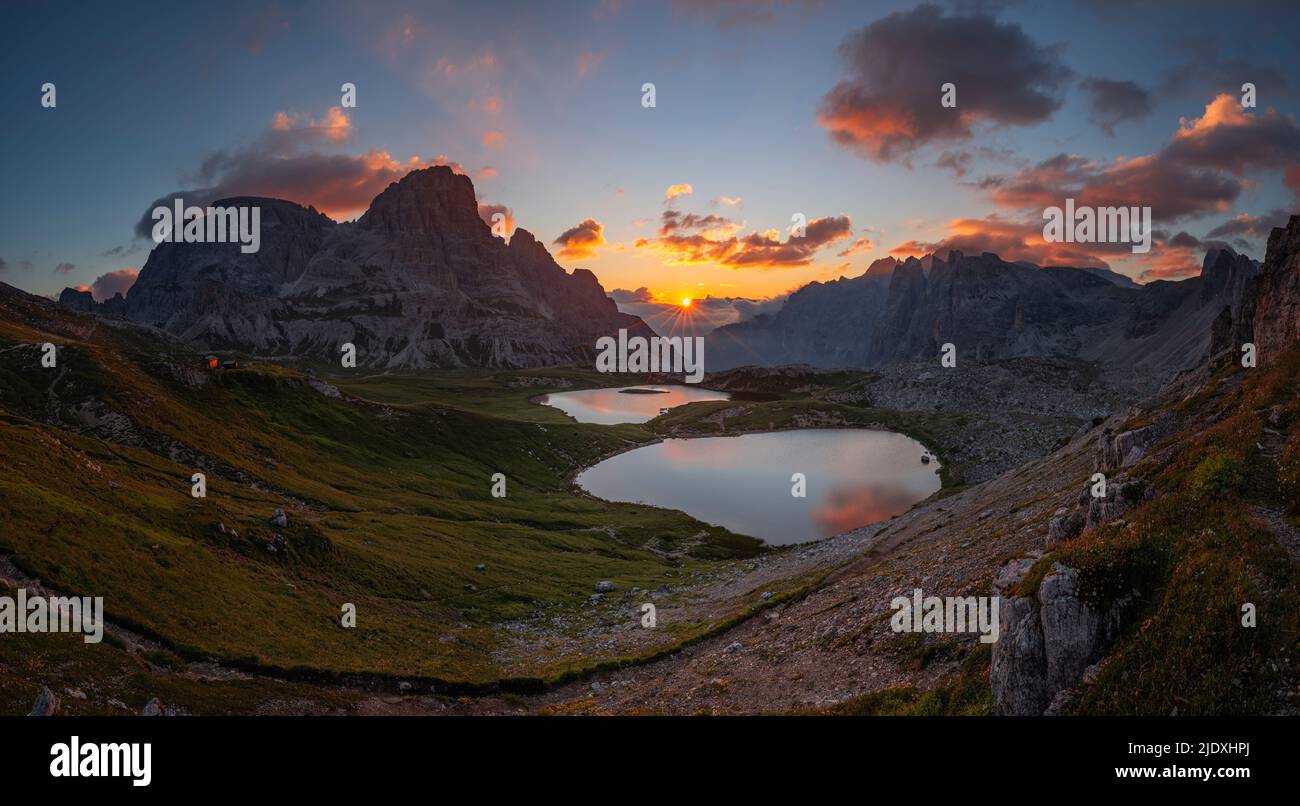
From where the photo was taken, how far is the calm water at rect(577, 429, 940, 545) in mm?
101188

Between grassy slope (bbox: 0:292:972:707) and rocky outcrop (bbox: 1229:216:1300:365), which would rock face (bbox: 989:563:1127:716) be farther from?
grassy slope (bbox: 0:292:972:707)

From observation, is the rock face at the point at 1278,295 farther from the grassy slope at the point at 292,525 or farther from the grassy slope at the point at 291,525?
the grassy slope at the point at 292,525

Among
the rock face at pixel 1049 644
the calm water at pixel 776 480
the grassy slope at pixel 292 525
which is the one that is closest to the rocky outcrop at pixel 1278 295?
the rock face at pixel 1049 644

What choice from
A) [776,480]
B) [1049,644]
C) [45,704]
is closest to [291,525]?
[45,704]

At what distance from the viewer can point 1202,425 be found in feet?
99.1

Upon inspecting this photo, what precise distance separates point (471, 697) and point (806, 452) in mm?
137740

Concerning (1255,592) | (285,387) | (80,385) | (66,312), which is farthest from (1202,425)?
(66,312)

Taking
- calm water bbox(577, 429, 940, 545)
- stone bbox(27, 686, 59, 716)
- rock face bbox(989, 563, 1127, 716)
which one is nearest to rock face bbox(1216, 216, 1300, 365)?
rock face bbox(989, 563, 1127, 716)

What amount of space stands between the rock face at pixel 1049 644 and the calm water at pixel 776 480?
238ft

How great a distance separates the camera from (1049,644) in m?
17.4

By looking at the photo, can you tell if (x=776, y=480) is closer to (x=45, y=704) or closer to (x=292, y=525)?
(x=292, y=525)

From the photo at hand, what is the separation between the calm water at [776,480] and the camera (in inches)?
3984

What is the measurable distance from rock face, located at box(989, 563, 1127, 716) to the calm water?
238 ft

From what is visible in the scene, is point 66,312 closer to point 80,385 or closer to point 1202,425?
point 80,385
